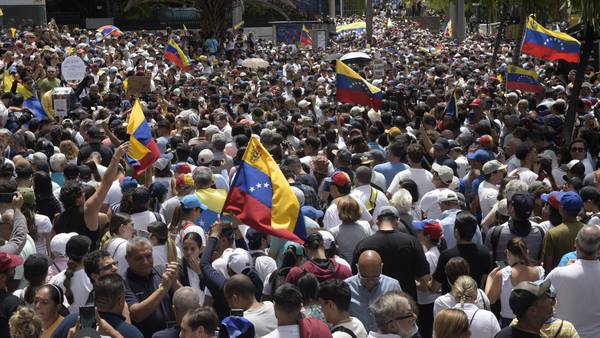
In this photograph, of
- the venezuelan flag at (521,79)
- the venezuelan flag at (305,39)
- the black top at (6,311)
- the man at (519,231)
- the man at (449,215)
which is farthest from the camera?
the venezuelan flag at (305,39)

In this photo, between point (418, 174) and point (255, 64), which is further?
point (255, 64)

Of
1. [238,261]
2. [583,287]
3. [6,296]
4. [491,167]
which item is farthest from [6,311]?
[491,167]

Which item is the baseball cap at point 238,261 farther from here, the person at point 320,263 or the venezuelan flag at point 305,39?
the venezuelan flag at point 305,39

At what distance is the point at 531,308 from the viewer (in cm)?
559

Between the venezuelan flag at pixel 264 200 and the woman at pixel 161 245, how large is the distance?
48 cm

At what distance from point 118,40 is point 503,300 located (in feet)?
80.7

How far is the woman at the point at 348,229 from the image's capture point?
825 centimetres

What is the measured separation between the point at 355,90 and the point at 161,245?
9175 millimetres

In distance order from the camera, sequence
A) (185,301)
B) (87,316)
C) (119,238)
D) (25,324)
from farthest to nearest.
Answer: (119,238) → (185,301) → (87,316) → (25,324)

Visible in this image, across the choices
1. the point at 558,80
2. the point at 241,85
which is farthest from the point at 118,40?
the point at 558,80

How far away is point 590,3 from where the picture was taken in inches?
607

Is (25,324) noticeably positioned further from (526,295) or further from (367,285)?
(526,295)

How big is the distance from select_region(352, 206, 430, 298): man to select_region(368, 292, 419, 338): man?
5.99 ft

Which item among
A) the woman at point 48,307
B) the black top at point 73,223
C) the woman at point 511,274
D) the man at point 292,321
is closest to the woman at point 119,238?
the black top at point 73,223
